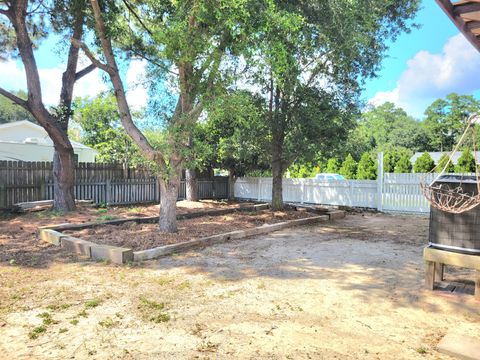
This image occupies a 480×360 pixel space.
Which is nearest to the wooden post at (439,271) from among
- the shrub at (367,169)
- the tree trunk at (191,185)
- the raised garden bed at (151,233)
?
the raised garden bed at (151,233)

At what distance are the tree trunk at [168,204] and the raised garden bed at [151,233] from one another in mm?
228

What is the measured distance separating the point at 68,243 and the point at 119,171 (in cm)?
767

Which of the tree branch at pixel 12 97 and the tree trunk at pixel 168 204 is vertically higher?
the tree branch at pixel 12 97

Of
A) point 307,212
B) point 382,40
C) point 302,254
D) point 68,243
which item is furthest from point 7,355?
point 382,40

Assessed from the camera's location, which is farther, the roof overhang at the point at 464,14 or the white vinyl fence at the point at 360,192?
the white vinyl fence at the point at 360,192

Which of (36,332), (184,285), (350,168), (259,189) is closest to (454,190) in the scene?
(184,285)

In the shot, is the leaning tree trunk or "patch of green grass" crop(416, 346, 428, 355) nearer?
"patch of green grass" crop(416, 346, 428, 355)

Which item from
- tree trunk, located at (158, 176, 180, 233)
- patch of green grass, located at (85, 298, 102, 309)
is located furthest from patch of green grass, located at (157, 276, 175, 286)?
tree trunk, located at (158, 176, 180, 233)

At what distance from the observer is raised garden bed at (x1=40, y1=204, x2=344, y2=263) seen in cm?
555

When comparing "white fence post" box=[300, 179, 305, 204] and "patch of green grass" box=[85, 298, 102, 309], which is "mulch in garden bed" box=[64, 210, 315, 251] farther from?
"white fence post" box=[300, 179, 305, 204]

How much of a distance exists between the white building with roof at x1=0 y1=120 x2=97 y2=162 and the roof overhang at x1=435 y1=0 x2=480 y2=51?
53.6 feet

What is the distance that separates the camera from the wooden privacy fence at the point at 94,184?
34.3 ft

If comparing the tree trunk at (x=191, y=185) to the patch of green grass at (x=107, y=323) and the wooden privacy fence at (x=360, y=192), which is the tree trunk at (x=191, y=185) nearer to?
the wooden privacy fence at (x=360, y=192)

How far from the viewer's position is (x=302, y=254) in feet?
19.6
